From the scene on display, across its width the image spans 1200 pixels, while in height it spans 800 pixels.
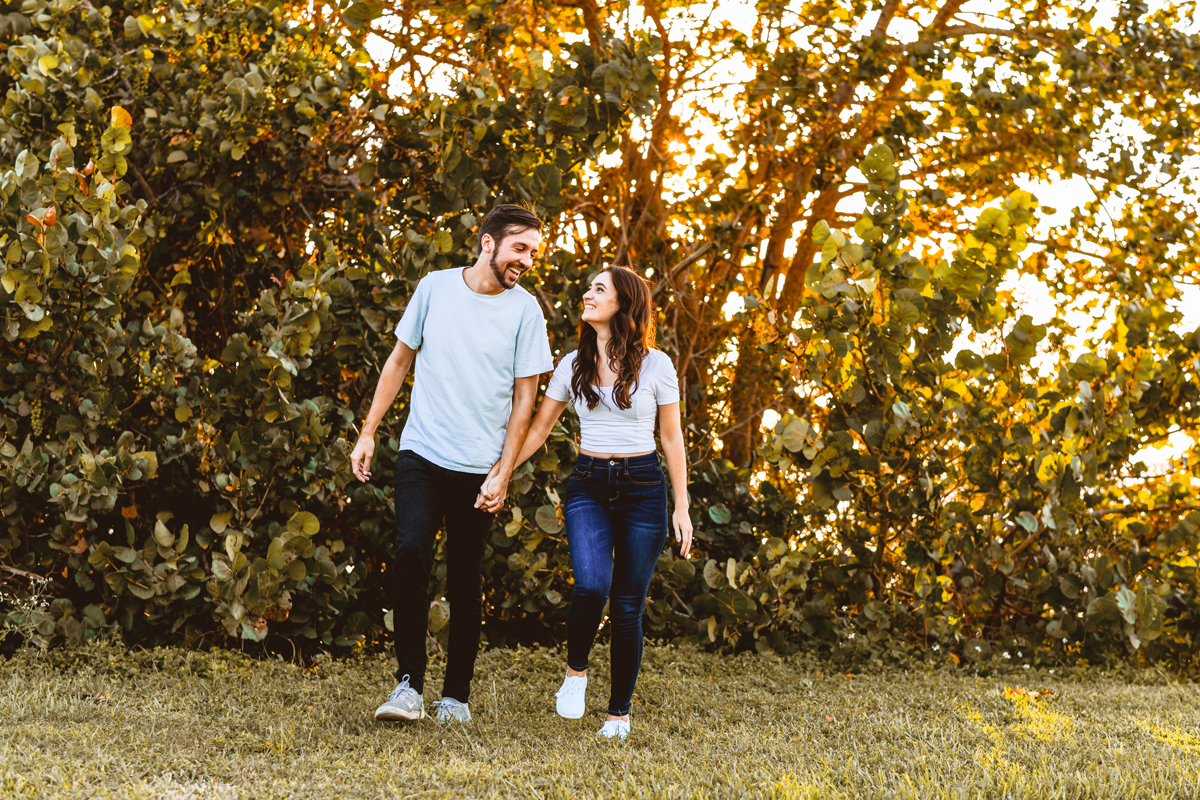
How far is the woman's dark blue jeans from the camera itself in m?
3.78

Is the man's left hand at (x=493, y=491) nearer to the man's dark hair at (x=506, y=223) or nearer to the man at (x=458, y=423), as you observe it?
the man at (x=458, y=423)

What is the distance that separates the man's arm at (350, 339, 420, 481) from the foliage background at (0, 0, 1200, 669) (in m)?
1.08

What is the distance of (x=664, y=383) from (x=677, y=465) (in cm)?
33

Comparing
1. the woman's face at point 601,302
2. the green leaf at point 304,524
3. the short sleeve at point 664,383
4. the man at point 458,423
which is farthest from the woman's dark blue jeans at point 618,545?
the green leaf at point 304,524

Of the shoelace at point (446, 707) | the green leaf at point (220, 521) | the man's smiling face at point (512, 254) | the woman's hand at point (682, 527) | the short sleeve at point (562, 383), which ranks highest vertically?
the man's smiling face at point (512, 254)

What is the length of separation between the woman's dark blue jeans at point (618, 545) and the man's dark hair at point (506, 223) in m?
0.95

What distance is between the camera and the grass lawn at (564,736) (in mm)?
3104

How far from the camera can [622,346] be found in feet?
12.7

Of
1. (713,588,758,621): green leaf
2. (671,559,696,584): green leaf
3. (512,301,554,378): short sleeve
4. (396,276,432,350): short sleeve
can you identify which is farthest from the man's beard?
(713,588,758,621): green leaf

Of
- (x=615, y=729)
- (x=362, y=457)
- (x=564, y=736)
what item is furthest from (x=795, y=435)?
(x=362, y=457)

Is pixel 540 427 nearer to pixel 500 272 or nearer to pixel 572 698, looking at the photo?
pixel 500 272

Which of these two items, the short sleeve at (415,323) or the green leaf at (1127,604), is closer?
the short sleeve at (415,323)

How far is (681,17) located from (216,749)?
17.4 ft

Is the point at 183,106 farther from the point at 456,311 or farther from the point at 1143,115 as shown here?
the point at 1143,115
